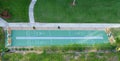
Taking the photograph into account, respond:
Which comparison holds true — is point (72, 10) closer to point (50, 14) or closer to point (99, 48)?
point (50, 14)

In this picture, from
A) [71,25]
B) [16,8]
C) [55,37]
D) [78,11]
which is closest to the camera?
[55,37]

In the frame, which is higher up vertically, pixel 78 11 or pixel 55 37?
pixel 78 11

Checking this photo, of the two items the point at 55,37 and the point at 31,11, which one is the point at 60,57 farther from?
the point at 31,11

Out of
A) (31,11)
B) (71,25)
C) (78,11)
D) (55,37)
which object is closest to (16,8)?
(31,11)

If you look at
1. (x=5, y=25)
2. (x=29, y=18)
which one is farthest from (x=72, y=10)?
(x=5, y=25)

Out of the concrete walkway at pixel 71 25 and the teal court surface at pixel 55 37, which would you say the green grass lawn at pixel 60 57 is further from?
the concrete walkway at pixel 71 25

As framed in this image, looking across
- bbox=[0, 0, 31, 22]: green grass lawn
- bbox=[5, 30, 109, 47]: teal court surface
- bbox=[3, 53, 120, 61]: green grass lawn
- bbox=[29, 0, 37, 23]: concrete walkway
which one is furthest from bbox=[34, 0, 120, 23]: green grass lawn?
bbox=[3, 53, 120, 61]: green grass lawn
